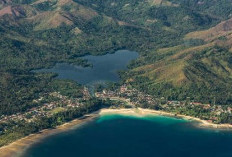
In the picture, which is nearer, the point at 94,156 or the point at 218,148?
the point at 94,156

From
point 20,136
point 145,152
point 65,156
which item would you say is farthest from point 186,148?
point 20,136

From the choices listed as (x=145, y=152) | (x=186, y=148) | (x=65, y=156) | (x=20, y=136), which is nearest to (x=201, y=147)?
(x=186, y=148)

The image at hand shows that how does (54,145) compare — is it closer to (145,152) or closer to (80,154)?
(80,154)

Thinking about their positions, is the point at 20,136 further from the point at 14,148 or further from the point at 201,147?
the point at 201,147

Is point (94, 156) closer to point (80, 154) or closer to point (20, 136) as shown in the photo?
point (80, 154)

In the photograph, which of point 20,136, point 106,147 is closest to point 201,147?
point 106,147

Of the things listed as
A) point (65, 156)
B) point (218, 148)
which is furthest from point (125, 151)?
point (218, 148)

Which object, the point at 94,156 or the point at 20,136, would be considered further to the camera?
the point at 20,136
